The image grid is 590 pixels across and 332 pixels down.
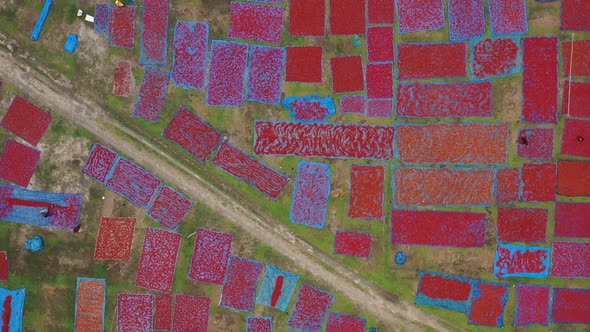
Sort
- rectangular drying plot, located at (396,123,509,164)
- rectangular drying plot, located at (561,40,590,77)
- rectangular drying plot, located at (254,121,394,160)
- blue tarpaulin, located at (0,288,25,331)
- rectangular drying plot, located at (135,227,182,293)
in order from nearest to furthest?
rectangular drying plot, located at (561,40,590,77) < rectangular drying plot, located at (396,123,509,164) < rectangular drying plot, located at (254,121,394,160) < rectangular drying plot, located at (135,227,182,293) < blue tarpaulin, located at (0,288,25,331)

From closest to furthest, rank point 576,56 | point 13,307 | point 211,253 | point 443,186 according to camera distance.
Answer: point 576,56, point 443,186, point 211,253, point 13,307

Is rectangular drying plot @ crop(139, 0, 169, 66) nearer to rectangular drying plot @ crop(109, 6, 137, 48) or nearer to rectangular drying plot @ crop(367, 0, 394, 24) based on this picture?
rectangular drying plot @ crop(109, 6, 137, 48)

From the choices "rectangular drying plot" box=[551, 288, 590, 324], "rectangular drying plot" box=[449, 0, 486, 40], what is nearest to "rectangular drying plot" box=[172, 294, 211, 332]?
"rectangular drying plot" box=[551, 288, 590, 324]

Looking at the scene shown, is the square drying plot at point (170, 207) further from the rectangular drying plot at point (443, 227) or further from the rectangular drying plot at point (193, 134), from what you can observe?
the rectangular drying plot at point (443, 227)

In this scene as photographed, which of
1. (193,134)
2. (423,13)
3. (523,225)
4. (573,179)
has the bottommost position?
→ (523,225)

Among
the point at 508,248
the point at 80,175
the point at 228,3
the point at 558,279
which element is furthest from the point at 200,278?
the point at 558,279

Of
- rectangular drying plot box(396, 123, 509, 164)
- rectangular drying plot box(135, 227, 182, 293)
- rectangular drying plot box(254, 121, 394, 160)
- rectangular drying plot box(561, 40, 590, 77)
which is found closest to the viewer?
rectangular drying plot box(561, 40, 590, 77)

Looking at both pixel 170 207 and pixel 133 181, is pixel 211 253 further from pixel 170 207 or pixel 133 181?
pixel 133 181

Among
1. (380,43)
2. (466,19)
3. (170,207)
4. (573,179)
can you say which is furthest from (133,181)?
(573,179)
